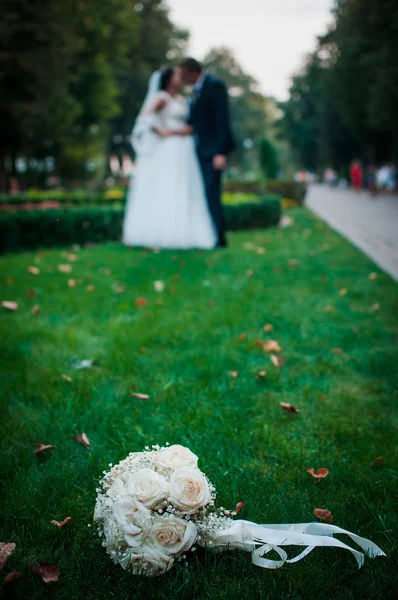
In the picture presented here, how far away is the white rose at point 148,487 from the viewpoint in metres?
1.58

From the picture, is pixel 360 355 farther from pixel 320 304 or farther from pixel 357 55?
pixel 357 55

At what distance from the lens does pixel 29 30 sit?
62.9 feet

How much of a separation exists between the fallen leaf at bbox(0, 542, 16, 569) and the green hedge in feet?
23.5

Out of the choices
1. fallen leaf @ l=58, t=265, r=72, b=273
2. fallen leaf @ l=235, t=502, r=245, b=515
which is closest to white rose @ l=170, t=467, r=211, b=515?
fallen leaf @ l=235, t=502, r=245, b=515

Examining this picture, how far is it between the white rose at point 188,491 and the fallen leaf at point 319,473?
67 centimetres

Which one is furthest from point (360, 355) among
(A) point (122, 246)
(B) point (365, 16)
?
(B) point (365, 16)

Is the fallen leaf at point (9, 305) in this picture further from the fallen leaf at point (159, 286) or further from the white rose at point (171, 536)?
the white rose at point (171, 536)

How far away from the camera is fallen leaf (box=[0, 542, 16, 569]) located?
1607mm

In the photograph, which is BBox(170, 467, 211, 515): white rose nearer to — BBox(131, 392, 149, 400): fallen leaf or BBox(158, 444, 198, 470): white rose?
BBox(158, 444, 198, 470): white rose

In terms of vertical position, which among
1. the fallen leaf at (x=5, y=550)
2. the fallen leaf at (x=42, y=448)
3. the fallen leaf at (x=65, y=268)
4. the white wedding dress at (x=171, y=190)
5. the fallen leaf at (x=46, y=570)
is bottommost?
the fallen leaf at (x=42, y=448)

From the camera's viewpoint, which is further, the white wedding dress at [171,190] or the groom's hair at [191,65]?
the white wedding dress at [171,190]

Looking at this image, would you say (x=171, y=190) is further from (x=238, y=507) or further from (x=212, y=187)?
(x=238, y=507)

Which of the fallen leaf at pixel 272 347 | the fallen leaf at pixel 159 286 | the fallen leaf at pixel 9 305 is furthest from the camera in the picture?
the fallen leaf at pixel 159 286

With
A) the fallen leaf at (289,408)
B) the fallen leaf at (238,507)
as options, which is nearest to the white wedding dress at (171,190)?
the fallen leaf at (289,408)
